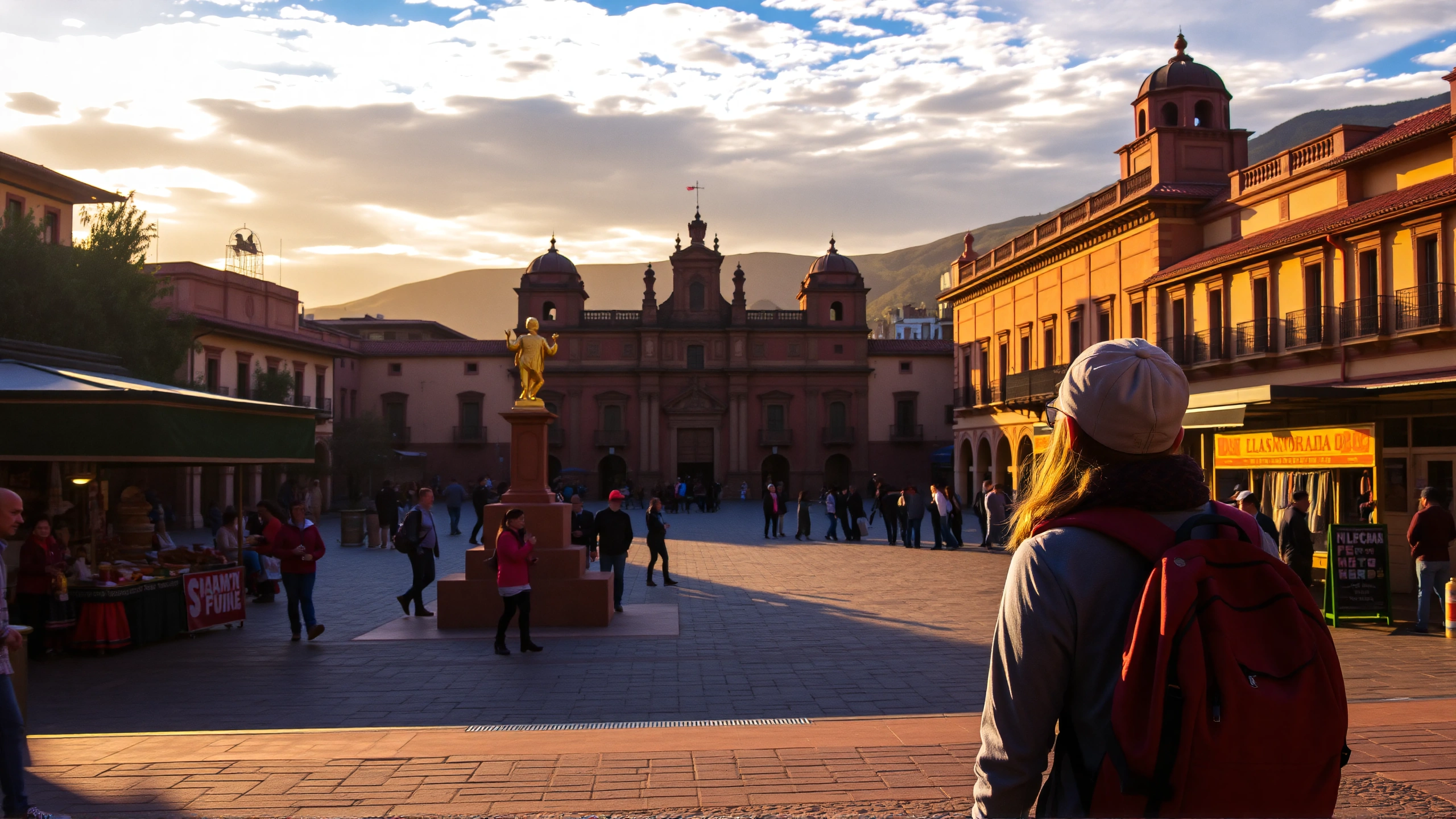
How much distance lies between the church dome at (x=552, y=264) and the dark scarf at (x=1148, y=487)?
61804mm

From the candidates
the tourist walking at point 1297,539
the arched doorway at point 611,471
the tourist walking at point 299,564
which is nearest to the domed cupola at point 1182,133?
the tourist walking at point 1297,539

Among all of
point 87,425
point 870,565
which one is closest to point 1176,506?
point 87,425

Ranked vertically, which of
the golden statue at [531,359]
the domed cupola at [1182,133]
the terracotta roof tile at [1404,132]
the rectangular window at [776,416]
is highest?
the domed cupola at [1182,133]

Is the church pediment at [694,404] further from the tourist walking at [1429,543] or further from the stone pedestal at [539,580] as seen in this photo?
the tourist walking at [1429,543]

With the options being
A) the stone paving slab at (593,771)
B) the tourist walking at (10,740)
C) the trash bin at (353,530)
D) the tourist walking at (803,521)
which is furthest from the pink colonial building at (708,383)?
the tourist walking at (10,740)

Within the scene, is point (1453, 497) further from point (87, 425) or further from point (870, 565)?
point (87, 425)

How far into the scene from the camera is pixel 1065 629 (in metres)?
2.09

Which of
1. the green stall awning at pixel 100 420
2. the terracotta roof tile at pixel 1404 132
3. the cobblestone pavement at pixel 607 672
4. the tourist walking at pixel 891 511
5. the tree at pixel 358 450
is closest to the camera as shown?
the cobblestone pavement at pixel 607 672

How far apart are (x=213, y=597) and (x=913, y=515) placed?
1588 cm

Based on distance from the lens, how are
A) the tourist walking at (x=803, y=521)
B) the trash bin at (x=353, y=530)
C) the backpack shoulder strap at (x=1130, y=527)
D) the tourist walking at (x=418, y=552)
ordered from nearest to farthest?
1. the backpack shoulder strap at (x=1130, y=527)
2. the tourist walking at (x=418, y=552)
3. the trash bin at (x=353, y=530)
4. the tourist walking at (x=803, y=521)

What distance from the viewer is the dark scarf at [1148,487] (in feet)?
7.23

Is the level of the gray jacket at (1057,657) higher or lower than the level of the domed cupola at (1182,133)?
lower

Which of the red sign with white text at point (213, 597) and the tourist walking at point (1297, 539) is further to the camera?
the tourist walking at point (1297, 539)

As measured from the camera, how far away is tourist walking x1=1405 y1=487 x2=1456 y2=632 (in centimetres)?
1131
